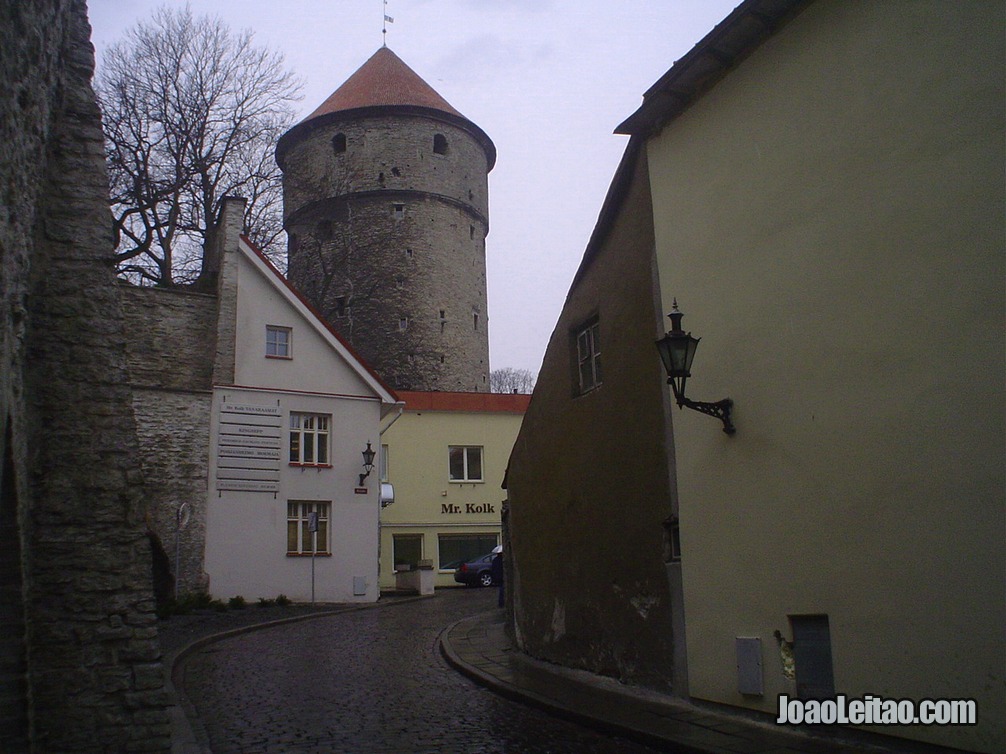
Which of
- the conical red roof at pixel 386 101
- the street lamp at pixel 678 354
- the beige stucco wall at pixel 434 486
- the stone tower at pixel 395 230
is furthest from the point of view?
the conical red roof at pixel 386 101

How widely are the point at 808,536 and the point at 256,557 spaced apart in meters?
18.1

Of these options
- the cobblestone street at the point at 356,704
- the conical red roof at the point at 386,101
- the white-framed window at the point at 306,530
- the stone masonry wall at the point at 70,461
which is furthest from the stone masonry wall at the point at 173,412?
the conical red roof at the point at 386,101

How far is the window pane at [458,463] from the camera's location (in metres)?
34.5

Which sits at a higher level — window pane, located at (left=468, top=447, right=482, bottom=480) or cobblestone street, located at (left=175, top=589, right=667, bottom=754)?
window pane, located at (left=468, top=447, right=482, bottom=480)

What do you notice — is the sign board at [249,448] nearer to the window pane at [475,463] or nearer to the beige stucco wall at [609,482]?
the window pane at [475,463]

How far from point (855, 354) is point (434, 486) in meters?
27.5

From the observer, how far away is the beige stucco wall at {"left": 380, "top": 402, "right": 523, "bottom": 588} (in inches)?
1315

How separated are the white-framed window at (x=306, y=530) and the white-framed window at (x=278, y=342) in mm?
3806

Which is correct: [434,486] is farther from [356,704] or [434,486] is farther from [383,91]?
[356,704]

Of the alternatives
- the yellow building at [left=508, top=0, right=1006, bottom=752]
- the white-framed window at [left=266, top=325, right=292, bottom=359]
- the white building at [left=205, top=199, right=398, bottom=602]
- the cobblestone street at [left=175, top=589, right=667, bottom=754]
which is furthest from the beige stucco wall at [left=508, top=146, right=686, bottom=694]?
the white-framed window at [left=266, top=325, right=292, bottom=359]

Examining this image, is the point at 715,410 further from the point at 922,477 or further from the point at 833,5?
the point at 833,5

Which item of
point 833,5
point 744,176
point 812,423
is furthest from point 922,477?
point 833,5

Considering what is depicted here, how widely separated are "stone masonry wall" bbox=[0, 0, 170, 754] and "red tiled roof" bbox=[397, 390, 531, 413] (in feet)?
87.4

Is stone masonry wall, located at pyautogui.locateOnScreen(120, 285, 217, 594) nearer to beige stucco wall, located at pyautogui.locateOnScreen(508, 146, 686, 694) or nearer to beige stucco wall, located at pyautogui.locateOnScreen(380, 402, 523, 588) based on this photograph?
beige stucco wall, located at pyautogui.locateOnScreen(380, 402, 523, 588)
